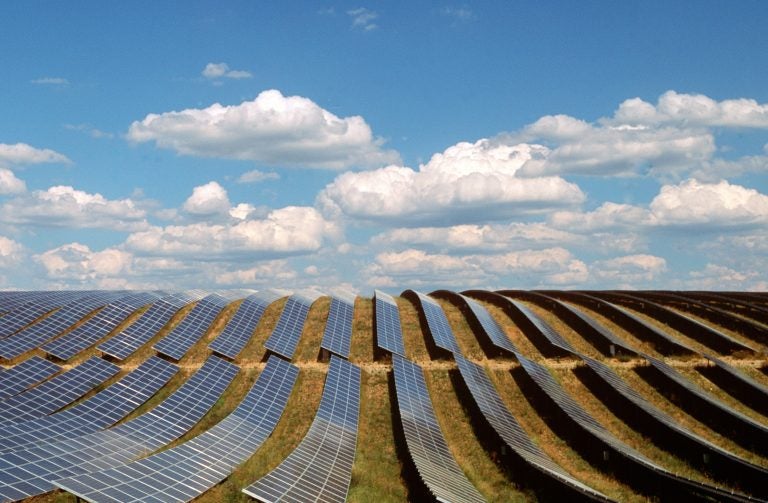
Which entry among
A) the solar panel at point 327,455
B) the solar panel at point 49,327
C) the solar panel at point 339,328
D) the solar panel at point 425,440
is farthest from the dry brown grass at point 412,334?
the solar panel at point 49,327

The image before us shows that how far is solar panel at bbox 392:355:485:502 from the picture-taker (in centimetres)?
4042

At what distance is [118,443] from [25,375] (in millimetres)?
18508

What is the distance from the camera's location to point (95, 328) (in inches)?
2837

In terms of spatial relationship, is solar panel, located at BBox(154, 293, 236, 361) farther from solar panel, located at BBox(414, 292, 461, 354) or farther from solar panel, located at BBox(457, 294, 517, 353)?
Answer: solar panel, located at BBox(457, 294, 517, 353)

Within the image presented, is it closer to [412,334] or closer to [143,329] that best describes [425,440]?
[412,334]

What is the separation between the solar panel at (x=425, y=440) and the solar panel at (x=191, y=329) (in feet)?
71.8

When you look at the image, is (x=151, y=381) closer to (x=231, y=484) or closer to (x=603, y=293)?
(x=231, y=484)

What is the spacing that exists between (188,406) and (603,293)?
72243mm

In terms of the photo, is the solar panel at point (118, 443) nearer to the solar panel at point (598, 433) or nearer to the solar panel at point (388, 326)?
the solar panel at point (388, 326)

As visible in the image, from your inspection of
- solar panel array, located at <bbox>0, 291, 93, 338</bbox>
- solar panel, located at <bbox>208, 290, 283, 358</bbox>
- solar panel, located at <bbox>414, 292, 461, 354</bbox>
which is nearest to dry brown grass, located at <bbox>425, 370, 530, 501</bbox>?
solar panel, located at <bbox>414, 292, 461, 354</bbox>

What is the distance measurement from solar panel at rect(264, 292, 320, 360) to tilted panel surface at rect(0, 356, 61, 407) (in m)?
20.0

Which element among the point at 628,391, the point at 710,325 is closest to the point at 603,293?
the point at 710,325

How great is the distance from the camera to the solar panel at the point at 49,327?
64812mm

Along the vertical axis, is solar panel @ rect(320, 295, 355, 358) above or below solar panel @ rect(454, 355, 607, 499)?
above
